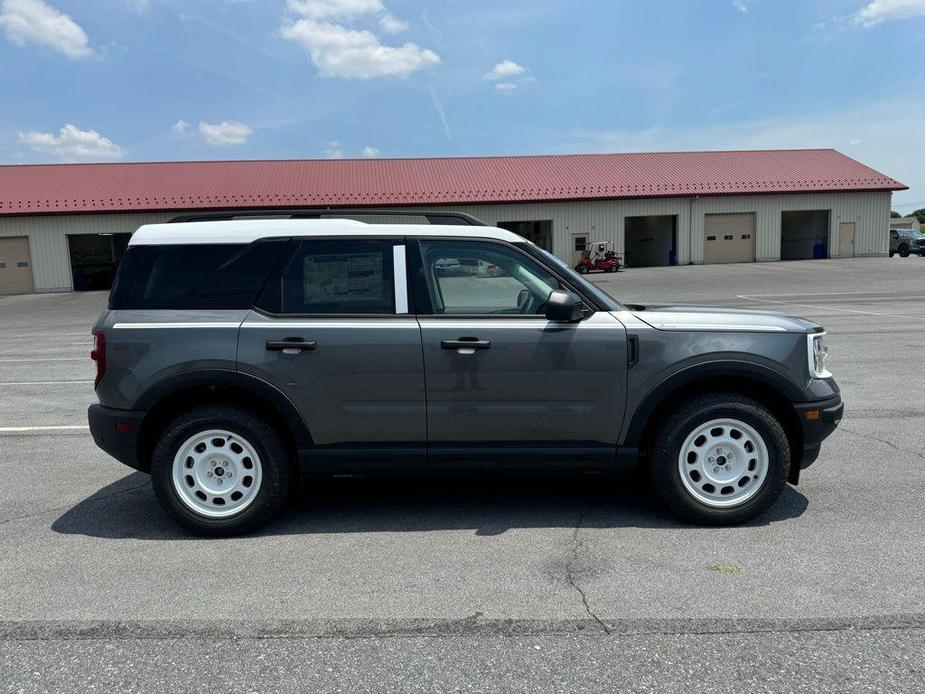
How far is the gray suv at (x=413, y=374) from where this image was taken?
4355mm

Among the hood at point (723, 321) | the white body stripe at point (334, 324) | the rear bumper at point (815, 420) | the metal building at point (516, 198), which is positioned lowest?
the rear bumper at point (815, 420)

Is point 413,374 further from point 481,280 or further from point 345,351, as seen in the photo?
point 481,280

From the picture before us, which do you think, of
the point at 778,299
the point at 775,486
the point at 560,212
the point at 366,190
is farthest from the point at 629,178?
the point at 775,486

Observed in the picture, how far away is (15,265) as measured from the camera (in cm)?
3578

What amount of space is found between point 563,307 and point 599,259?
34.8 metres

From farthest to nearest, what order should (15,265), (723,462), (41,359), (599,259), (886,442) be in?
(599,259), (15,265), (41,359), (886,442), (723,462)

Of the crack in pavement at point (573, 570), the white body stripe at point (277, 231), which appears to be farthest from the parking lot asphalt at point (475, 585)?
the white body stripe at point (277, 231)

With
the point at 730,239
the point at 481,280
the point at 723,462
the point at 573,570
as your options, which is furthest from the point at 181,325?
the point at 730,239

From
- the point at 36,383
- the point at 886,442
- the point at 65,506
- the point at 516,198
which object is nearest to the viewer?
the point at 65,506

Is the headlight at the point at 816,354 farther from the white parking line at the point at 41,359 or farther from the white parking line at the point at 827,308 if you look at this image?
the white parking line at the point at 827,308

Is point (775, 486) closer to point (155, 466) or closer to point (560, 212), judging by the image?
point (155, 466)

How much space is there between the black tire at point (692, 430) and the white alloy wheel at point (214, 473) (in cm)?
251

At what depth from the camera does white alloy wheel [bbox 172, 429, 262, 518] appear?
4461 mm

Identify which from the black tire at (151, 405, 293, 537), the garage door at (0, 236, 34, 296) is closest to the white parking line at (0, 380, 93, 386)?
the black tire at (151, 405, 293, 537)
